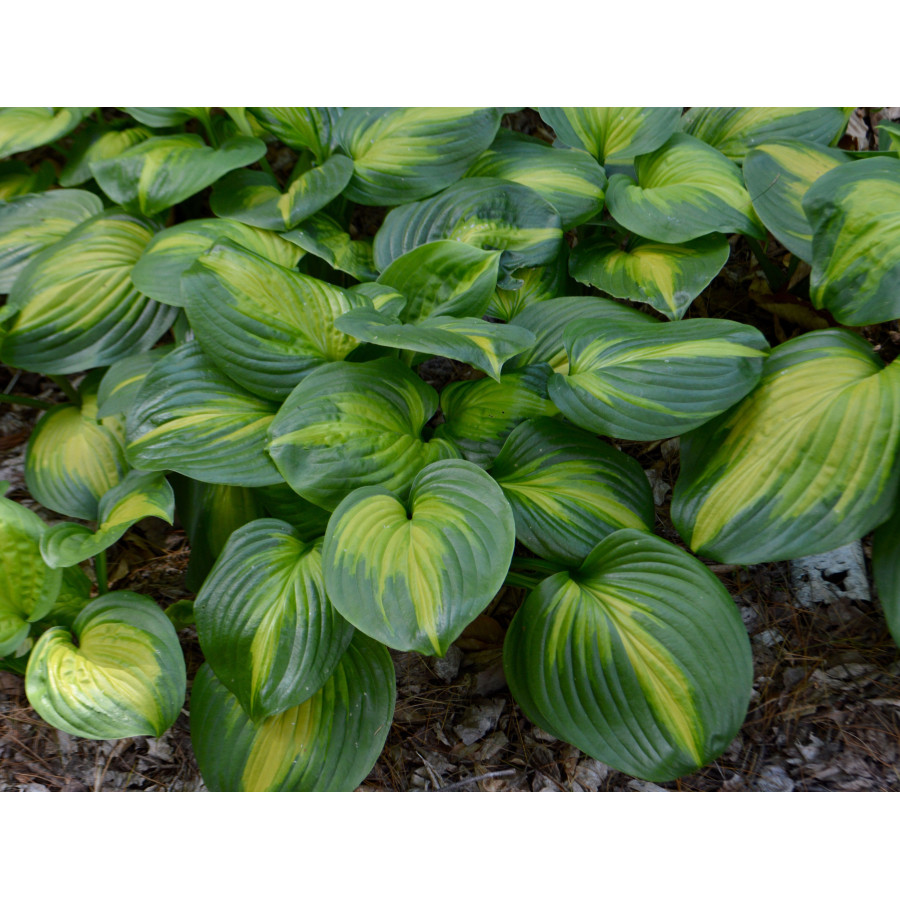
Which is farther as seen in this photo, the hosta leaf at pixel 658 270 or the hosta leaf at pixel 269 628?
the hosta leaf at pixel 658 270

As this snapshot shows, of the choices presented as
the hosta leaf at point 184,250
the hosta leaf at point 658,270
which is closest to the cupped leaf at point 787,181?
the hosta leaf at point 658,270

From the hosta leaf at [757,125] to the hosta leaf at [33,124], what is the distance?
159 centimetres

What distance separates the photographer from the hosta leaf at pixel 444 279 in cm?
141

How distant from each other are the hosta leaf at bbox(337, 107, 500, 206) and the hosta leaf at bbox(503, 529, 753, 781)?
0.99 meters

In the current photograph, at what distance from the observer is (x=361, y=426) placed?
1.28 metres

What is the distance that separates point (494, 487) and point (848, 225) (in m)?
0.79

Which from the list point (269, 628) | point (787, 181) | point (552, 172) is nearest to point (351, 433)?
point (269, 628)

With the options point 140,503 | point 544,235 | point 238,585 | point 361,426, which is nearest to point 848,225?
point 544,235

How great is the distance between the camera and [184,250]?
1630 millimetres

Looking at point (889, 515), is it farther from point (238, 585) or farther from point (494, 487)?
point (238, 585)

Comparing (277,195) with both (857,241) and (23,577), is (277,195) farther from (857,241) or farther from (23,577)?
(857,241)

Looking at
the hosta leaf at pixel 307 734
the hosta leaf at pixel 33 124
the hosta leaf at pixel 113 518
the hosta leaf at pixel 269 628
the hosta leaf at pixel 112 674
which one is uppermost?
the hosta leaf at pixel 33 124

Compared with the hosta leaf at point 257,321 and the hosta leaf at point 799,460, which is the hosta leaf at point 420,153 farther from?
the hosta leaf at point 799,460

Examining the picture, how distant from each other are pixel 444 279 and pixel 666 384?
0.50 meters
